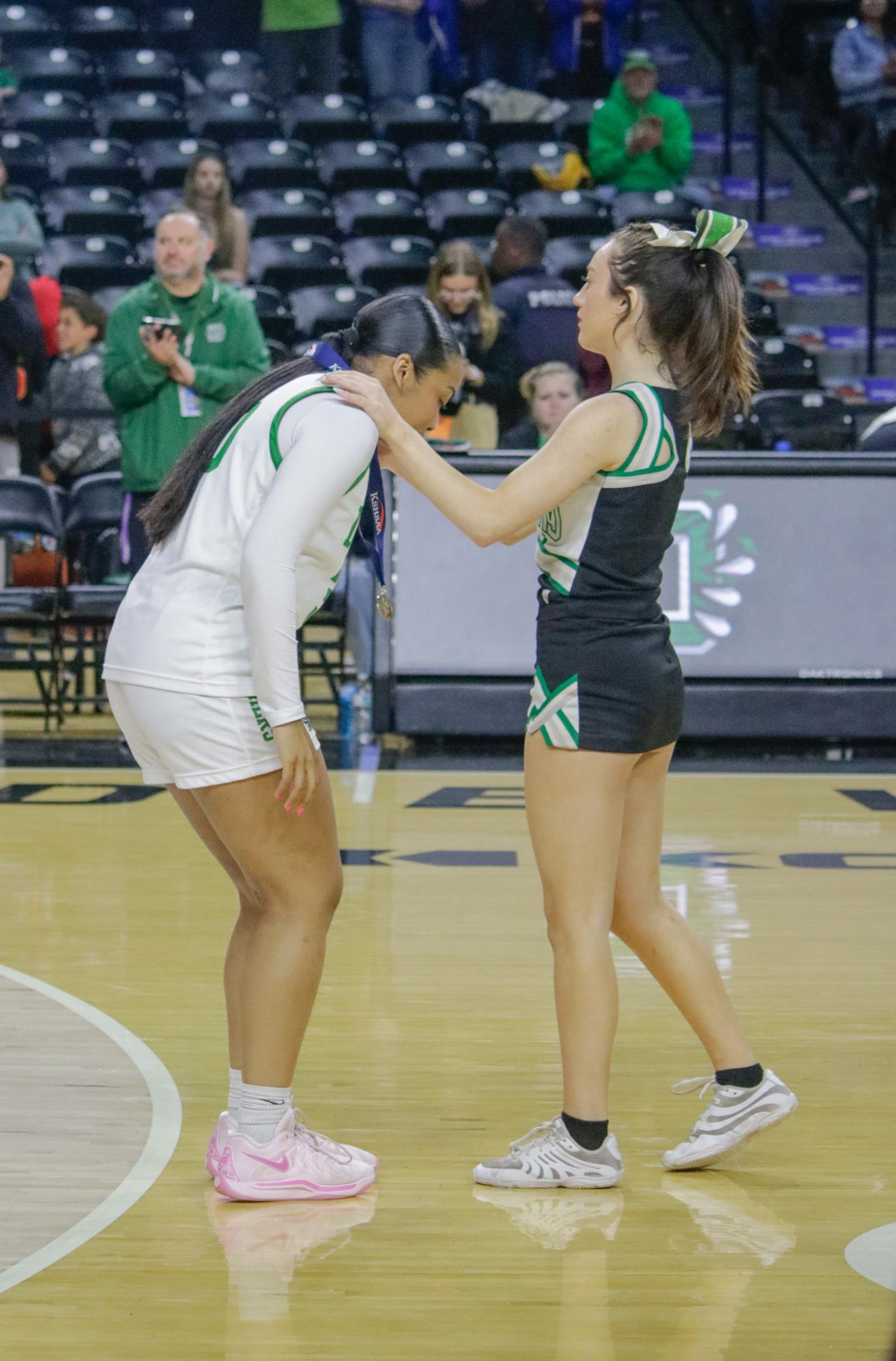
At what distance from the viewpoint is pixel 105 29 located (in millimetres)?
15180

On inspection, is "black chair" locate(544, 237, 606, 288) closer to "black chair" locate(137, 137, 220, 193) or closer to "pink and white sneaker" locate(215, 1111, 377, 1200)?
"black chair" locate(137, 137, 220, 193)

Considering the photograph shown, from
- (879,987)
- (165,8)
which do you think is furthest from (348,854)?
(165,8)

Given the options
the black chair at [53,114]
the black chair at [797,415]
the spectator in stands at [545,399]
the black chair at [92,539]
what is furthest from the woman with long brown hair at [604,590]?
the black chair at [53,114]

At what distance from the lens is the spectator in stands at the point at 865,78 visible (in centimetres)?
1241

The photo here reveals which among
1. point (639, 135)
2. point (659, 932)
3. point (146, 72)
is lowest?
point (659, 932)

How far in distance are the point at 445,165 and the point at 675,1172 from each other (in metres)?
11.5

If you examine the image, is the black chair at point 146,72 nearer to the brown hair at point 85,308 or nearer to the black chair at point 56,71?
the black chair at point 56,71

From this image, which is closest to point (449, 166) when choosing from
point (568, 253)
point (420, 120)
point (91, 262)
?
point (420, 120)

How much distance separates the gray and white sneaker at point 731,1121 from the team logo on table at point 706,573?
468 centimetres

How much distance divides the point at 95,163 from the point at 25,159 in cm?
62

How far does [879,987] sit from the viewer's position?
4.04m

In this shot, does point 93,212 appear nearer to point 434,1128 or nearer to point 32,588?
point 32,588

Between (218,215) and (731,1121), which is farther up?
(218,215)

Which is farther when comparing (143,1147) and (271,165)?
(271,165)
